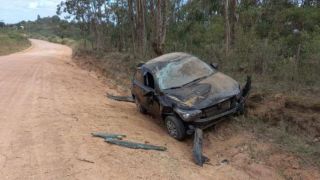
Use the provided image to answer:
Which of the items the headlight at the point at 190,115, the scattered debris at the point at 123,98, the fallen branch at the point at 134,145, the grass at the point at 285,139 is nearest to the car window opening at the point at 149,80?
the headlight at the point at 190,115

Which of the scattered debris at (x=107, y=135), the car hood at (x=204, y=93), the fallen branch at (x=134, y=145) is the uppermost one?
the car hood at (x=204, y=93)

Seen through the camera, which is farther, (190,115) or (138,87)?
(138,87)

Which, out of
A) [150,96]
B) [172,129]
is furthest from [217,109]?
[150,96]

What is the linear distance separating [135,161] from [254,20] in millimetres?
21113

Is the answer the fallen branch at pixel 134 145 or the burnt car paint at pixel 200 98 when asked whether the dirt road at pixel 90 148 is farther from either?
the burnt car paint at pixel 200 98

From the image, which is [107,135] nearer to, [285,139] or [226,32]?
[285,139]

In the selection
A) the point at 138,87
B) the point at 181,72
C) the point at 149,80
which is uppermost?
the point at 181,72

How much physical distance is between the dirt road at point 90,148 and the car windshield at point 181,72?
45.9 inches

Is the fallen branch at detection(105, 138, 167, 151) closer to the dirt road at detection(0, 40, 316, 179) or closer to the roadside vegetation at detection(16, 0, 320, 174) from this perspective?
the dirt road at detection(0, 40, 316, 179)

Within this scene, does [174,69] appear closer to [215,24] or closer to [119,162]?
[119,162]

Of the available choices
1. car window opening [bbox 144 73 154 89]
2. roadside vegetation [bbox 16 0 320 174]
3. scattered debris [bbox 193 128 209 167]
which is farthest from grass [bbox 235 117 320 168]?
car window opening [bbox 144 73 154 89]

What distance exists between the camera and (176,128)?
30.9 ft

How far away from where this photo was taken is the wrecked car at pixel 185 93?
9234mm

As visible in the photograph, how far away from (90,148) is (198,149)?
2.05 m
